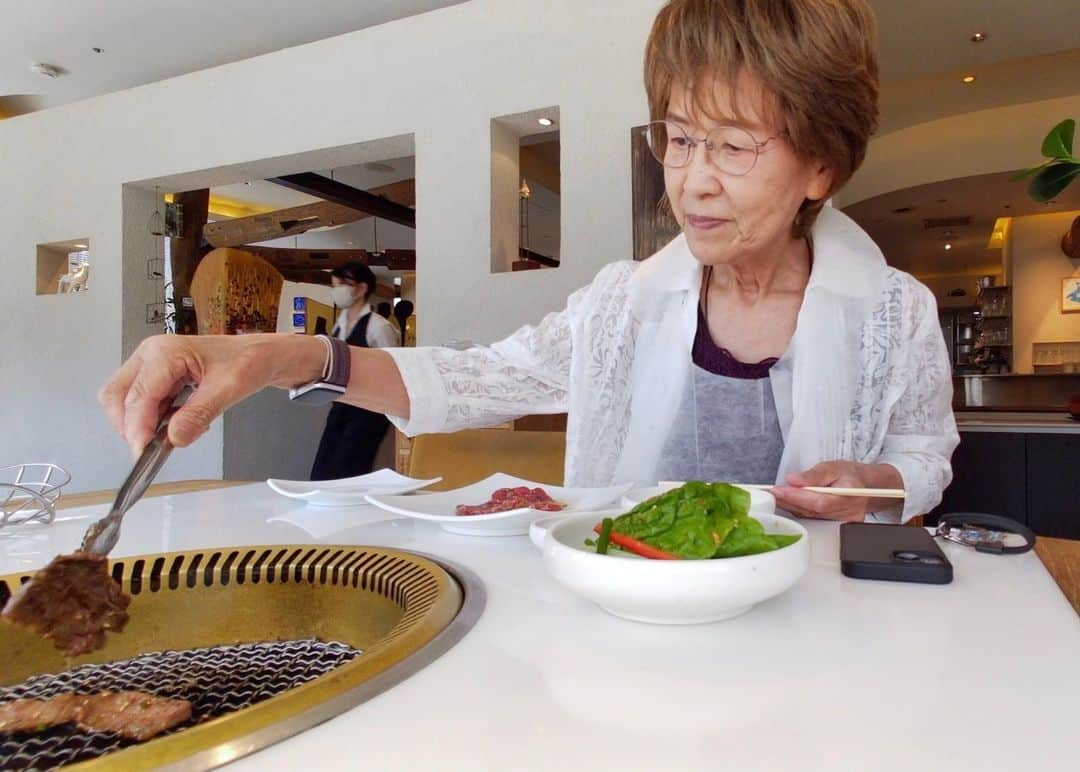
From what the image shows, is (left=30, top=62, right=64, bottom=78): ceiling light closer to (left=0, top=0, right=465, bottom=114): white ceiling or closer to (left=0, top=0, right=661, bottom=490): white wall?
(left=0, top=0, right=465, bottom=114): white ceiling

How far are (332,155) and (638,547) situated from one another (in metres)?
3.78

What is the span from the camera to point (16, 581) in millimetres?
630

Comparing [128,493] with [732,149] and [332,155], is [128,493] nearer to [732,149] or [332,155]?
[732,149]

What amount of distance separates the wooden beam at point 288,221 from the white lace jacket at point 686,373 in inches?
268

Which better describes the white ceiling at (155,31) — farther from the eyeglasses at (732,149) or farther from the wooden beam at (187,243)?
the eyeglasses at (732,149)

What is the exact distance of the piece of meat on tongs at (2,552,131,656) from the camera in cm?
50

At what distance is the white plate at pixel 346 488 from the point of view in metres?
1.03

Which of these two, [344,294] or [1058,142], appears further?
[344,294]

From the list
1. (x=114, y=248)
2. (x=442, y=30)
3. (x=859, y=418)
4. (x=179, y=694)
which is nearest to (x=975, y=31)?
(x=442, y=30)

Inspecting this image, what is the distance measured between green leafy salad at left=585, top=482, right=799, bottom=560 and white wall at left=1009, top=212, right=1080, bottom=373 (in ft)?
29.9

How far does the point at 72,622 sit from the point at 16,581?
0.17m

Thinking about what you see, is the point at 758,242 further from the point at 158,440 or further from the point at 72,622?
the point at 72,622

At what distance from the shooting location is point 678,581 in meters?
0.45

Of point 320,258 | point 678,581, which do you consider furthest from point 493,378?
point 320,258
